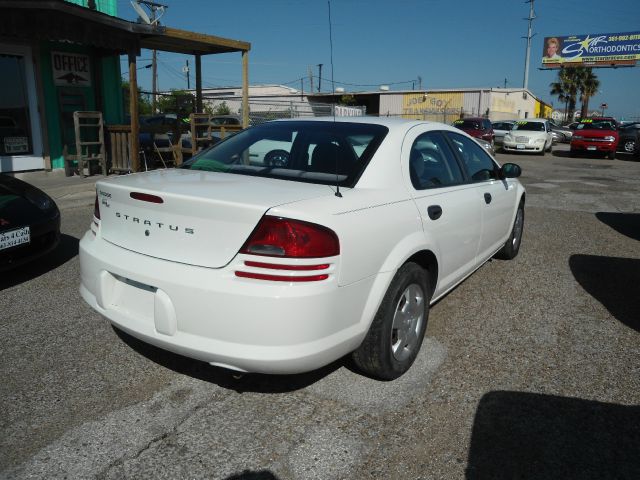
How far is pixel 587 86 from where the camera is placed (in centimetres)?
5934

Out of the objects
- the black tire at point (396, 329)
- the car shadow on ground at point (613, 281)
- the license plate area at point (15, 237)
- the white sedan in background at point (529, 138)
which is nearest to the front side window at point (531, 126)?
the white sedan in background at point (529, 138)

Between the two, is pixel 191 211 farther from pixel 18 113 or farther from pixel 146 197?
pixel 18 113

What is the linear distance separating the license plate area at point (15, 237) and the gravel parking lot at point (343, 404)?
1.38ft

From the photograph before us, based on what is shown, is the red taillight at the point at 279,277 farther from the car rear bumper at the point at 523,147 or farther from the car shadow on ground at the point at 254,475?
the car rear bumper at the point at 523,147

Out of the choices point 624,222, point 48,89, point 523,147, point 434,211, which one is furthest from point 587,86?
point 434,211

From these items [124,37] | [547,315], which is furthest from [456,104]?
[547,315]

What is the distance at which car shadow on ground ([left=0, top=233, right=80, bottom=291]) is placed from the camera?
191 inches

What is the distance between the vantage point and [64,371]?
10.4ft

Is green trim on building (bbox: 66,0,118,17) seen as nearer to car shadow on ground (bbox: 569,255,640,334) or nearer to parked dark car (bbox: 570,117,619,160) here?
car shadow on ground (bbox: 569,255,640,334)

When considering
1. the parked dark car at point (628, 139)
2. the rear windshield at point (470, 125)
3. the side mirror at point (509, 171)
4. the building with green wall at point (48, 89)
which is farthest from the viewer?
the parked dark car at point (628, 139)

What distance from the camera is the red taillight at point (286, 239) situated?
2.39 m

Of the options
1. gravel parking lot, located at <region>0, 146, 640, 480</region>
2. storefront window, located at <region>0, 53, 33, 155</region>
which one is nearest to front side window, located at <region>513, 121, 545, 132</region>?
storefront window, located at <region>0, 53, 33, 155</region>

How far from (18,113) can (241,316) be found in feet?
34.9

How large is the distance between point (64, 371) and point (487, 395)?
249 centimetres
